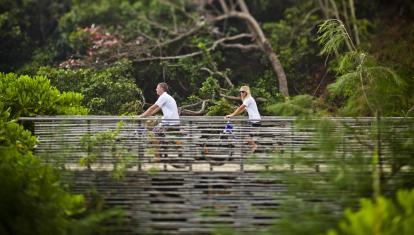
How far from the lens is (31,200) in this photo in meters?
9.45

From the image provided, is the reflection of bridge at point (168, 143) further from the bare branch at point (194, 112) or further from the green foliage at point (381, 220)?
the bare branch at point (194, 112)

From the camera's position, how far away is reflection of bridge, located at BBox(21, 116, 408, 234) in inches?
420

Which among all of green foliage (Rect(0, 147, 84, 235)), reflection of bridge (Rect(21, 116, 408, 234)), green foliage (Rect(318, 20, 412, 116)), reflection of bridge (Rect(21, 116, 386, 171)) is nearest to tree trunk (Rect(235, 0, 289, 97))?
green foliage (Rect(318, 20, 412, 116))

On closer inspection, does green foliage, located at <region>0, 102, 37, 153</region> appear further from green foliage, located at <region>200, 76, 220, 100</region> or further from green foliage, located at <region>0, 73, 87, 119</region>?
green foliage, located at <region>200, 76, 220, 100</region>

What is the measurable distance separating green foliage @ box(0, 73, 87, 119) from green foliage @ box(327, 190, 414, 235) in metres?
7.88

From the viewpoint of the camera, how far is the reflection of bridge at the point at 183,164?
1067 cm

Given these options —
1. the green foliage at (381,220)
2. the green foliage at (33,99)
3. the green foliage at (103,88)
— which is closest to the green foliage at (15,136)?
the green foliage at (33,99)

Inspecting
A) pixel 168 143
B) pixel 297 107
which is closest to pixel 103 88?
pixel 168 143

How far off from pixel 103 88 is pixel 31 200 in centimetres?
797

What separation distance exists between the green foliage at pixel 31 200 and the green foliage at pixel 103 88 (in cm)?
642

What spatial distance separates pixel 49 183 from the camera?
32.0 feet

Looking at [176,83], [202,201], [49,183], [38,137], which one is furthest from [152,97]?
[49,183]

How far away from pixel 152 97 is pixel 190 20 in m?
6.13

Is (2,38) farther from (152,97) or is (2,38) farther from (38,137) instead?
(38,137)
